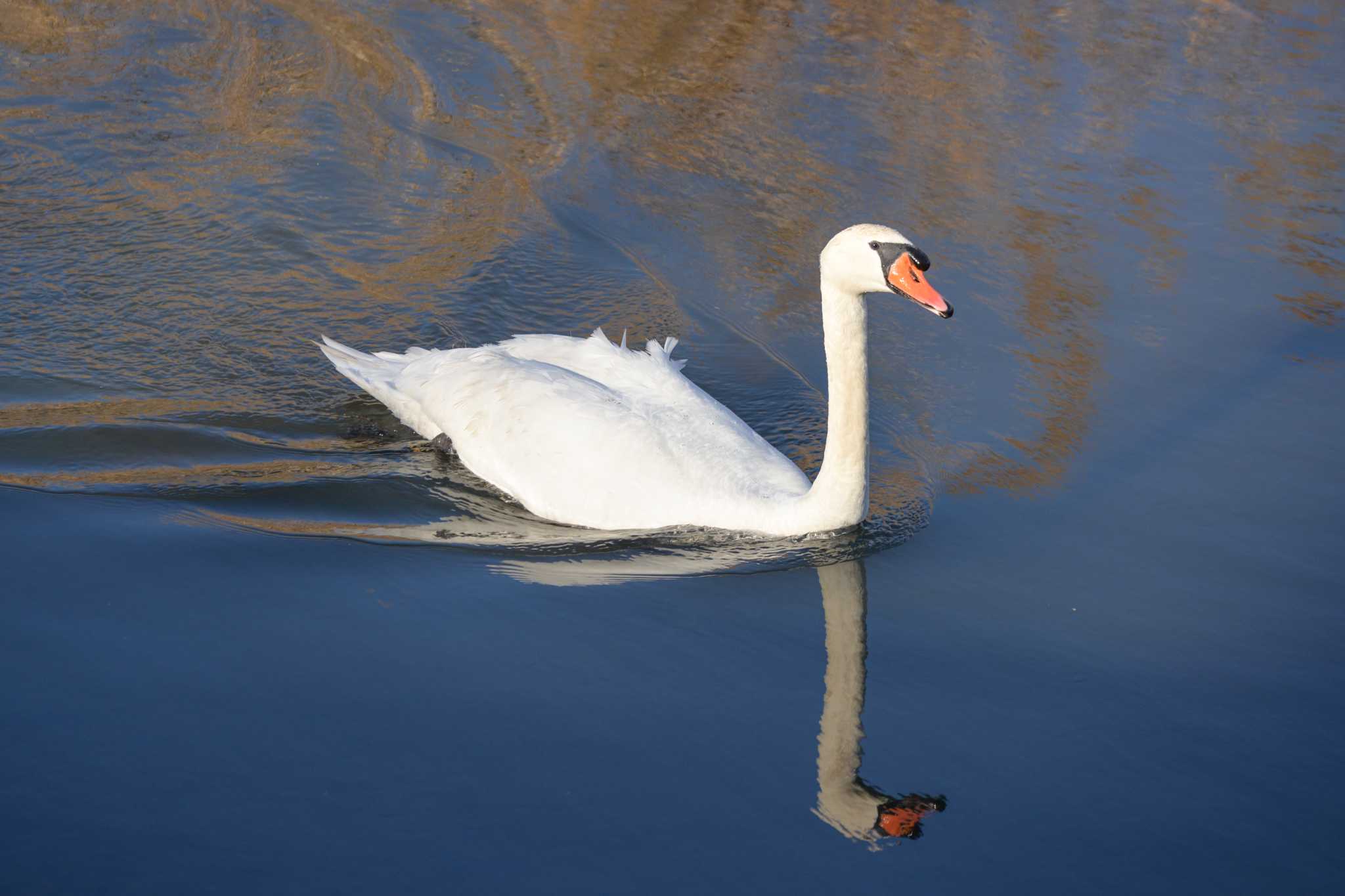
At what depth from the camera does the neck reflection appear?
480cm

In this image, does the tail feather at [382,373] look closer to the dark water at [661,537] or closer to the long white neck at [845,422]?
the dark water at [661,537]

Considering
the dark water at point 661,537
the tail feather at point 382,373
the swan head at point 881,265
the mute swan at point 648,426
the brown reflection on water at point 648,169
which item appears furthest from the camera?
the brown reflection on water at point 648,169

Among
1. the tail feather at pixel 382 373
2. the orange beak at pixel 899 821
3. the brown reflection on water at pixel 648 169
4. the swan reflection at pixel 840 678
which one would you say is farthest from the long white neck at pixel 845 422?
the tail feather at pixel 382 373

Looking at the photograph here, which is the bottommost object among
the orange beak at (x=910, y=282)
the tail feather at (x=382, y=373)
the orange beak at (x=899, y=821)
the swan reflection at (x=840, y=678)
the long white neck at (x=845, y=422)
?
the orange beak at (x=899, y=821)

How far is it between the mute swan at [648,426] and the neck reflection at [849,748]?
56 centimetres

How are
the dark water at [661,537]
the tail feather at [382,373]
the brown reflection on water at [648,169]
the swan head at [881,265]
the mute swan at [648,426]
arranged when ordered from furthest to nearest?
the brown reflection on water at [648,169]
the tail feather at [382,373]
the mute swan at [648,426]
the swan head at [881,265]
the dark water at [661,537]

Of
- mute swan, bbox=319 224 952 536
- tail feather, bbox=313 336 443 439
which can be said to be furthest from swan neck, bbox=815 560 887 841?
tail feather, bbox=313 336 443 439

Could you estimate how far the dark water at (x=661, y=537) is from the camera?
4.75 metres

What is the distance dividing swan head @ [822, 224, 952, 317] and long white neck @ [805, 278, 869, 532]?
0.15 metres

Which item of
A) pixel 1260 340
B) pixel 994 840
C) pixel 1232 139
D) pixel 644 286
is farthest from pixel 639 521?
pixel 1232 139

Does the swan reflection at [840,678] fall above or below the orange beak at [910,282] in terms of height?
below

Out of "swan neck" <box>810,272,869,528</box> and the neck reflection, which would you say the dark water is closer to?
the neck reflection

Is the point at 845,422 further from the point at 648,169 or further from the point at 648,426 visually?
the point at 648,169

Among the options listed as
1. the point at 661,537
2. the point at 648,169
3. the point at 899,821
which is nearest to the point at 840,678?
the point at 899,821
